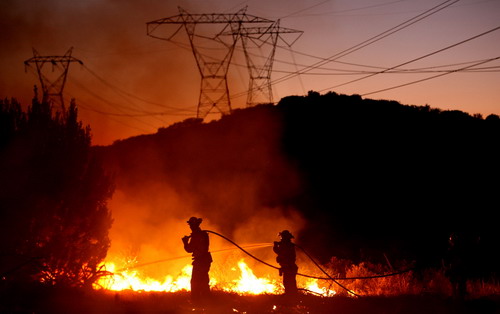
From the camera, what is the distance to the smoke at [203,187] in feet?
95.7

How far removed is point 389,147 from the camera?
1711 inches

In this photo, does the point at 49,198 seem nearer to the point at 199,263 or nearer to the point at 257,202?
the point at 199,263

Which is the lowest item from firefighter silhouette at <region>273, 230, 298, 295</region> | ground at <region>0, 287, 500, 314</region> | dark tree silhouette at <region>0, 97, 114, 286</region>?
ground at <region>0, 287, 500, 314</region>

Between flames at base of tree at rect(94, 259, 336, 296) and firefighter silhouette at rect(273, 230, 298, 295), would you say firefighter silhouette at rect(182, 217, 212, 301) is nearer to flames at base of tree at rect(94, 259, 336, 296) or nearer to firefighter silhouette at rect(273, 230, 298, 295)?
flames at base of tree at rect(94, 259, 336, 296)

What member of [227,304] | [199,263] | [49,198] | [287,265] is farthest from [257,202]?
[227,304]

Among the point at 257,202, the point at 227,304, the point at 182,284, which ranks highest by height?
the point at 257,202

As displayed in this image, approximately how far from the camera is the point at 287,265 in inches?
565

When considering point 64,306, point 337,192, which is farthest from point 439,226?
point 64,306

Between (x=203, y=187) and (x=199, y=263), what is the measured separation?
2738cm

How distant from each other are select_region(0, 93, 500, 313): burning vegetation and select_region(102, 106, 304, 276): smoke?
160mm

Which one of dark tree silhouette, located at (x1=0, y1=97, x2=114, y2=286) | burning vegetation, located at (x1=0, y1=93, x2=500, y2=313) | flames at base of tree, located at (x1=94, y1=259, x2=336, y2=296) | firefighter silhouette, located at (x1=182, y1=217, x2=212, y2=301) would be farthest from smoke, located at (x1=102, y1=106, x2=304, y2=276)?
firefighter silhouette, located at (x1=182, y1=217, x2=212, y2=301)

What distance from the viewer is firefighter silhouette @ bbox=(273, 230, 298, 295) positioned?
14.3m

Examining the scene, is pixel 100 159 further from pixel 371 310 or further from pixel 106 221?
pixel 371 310

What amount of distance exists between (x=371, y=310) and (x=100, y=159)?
11012mm
